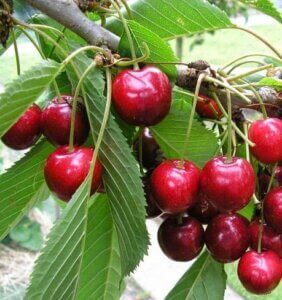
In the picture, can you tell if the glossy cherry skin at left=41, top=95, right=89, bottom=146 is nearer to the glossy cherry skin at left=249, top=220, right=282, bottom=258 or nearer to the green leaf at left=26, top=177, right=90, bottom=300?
the green leaf at left=26, top=177, right=90, bottom=300

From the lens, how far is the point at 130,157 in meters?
0.81

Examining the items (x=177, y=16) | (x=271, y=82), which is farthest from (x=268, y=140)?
(x=177, y=16)

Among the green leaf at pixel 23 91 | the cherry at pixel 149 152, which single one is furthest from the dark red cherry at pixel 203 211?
the green leaf at pixel 23 91

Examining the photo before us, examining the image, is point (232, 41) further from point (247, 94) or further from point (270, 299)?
point (247, 94)

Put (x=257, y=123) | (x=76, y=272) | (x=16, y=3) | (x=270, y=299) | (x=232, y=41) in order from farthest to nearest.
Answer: (x=232, y=41)
(x=270, y=299)
(x=16, y=3)
(x=257, y=123)
(x=76, y=272)

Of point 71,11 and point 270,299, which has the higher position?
point 71,11

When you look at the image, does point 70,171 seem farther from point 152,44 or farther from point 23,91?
point 152,44

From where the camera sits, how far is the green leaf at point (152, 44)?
87cm

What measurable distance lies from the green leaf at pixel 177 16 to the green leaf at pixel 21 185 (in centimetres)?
26

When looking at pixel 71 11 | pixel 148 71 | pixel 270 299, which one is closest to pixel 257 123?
pixel 148 71

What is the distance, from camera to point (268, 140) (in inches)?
34.8

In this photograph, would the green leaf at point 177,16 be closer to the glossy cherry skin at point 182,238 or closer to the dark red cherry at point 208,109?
the dark red cherry at point 208,109

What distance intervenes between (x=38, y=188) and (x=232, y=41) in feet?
35.0

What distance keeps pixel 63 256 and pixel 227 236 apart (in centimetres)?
27
